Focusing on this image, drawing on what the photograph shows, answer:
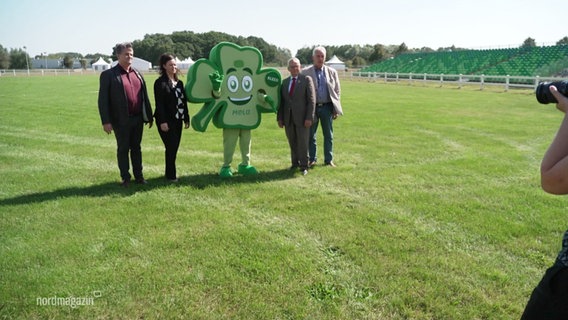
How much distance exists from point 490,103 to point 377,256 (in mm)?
15523

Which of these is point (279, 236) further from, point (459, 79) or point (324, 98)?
point (459, 79)

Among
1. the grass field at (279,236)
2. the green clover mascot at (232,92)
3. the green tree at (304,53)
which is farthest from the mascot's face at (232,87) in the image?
the green tree at (304,53)

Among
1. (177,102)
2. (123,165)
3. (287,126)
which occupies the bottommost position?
(123,165)

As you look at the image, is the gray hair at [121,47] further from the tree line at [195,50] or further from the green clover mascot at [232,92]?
the tree line at [195,50]

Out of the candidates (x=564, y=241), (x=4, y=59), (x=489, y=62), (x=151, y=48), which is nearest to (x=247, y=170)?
(x=564, y=241)

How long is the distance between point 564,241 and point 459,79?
89.5 feet

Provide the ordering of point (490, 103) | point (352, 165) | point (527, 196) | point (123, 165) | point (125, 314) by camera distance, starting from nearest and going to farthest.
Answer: point (125, 314) < point (527, 196) < point (123, 165) < point (352, 165) < point (490, 103)

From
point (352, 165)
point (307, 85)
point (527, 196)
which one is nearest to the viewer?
point (527, 196)

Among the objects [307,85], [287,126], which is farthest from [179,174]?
[307,85]

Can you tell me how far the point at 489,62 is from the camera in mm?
35562

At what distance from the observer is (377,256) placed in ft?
13.5

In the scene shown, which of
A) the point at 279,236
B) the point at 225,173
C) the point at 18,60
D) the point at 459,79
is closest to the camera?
the point at 279,236

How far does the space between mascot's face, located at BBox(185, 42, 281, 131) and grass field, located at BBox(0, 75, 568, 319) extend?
3.26 feet

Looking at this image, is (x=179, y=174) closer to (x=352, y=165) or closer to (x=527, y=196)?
(x=352, y=165)
